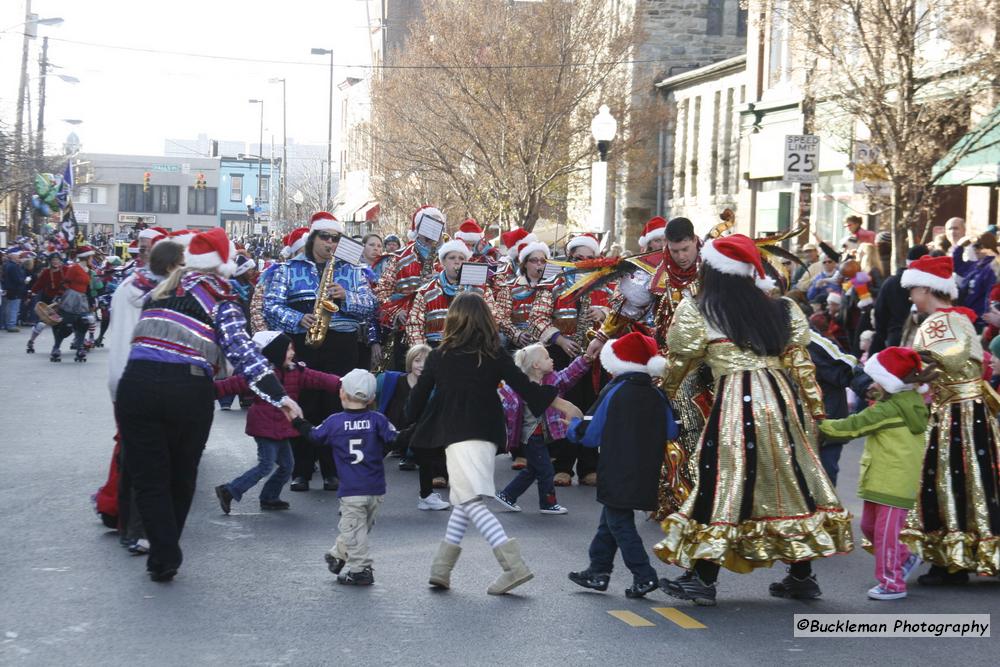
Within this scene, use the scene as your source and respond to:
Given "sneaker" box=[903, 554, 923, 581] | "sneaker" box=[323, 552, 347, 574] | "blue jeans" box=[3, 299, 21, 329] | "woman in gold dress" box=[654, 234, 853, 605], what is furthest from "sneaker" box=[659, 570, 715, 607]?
"blue jeans" box=[3, 299, 21, 329]

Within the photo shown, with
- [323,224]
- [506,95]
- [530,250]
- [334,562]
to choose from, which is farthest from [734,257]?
[506,95]

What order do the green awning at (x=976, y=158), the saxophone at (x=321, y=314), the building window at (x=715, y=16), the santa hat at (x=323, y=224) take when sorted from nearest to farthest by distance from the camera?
the saxophone at (x=321, y=314), the santa hat at (x=323, y=224), the green awning at (x=976, y=158), the building window at (x=715, y=16)

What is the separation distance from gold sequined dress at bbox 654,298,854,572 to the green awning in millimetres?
12773

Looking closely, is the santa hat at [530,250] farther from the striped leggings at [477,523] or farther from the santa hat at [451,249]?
the striped leggings at [477,523]

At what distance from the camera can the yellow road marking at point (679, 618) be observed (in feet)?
22.6

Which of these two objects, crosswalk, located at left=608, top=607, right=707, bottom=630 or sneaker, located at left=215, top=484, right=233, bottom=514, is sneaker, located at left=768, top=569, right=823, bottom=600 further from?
sneaker, located at left=215, top=484, right=233, bottom=514

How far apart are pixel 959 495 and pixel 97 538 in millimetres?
5078

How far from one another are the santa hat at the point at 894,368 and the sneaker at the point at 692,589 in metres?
1.45

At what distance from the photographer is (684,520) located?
23.7 feet

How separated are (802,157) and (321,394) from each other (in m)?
9.48

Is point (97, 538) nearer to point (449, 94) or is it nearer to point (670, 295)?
point (670, 295)

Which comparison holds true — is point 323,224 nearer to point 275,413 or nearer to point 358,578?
point 275,413

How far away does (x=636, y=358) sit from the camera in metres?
7.48

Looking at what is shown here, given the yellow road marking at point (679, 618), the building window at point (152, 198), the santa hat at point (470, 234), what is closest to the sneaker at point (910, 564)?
the yellow road marking at point (679, 618)
